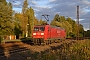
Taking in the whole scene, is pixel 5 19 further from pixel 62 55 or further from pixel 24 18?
pixel 62 55

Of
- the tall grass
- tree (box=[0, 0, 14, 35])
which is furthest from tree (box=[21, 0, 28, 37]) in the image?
the tall grass

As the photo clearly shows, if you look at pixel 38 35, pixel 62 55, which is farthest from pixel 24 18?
pixel 62 55

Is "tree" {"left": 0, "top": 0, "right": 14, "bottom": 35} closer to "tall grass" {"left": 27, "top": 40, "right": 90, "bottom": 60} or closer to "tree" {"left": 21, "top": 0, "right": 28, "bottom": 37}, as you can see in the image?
"tree" {"left": 21, "top": 0, "right": 28, "bottom": 37}

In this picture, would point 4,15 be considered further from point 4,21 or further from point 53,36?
point 53,36

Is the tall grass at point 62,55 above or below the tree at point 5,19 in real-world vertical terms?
below

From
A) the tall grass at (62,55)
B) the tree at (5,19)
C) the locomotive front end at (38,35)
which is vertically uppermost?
the tree at (5,19)

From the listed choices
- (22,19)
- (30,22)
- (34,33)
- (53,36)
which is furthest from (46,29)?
(30,22)

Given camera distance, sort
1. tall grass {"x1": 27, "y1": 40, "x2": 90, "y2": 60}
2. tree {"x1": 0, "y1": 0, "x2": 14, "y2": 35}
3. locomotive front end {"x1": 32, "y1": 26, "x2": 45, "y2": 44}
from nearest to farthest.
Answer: tall grass {"x1": 27, "y1": 40, "x2": 90, "y2": 60} → locomotive front end {"x1": 32, "y1": 26, "x2": 45, "y2": 44} → tree {"x1": 0, "y1": 0, "x2": 14, "y2": 35}

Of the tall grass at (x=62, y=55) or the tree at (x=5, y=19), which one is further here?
the tree at (x=5, y=19)

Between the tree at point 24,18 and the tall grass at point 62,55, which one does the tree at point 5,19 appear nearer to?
the tree at point 24,18

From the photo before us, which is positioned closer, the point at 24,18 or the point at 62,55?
the point at 62,55

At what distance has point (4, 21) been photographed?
5106cm

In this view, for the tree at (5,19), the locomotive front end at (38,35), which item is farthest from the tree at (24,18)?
the locomotive front end at (38,35)

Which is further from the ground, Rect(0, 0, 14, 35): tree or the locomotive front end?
Rect(0, 0, 14, 35): tree
